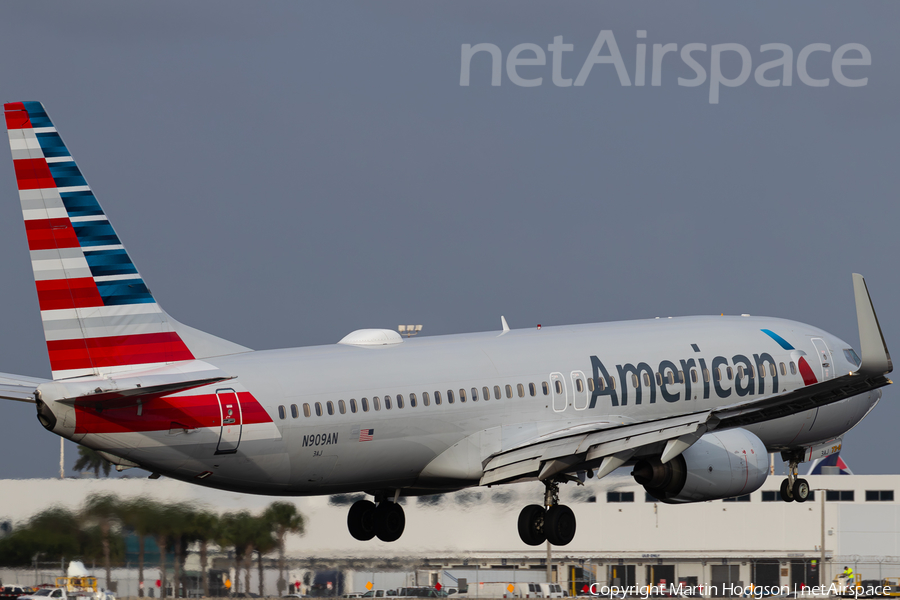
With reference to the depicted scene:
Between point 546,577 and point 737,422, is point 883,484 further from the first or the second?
point 737,422

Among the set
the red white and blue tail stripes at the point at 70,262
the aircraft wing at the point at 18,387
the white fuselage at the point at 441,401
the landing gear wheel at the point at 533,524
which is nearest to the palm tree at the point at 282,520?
the white fuselage at the point at 441,401

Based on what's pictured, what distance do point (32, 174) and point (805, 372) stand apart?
69.2ft

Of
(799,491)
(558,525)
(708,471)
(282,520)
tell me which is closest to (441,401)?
(558,525)

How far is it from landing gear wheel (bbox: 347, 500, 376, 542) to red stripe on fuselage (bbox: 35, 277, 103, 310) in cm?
1079

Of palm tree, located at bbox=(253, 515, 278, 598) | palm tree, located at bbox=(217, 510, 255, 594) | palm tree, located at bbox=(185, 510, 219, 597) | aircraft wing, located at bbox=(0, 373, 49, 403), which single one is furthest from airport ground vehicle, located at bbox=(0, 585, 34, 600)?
aircraft wing, located at bbox=(0, 373, 49, 403)

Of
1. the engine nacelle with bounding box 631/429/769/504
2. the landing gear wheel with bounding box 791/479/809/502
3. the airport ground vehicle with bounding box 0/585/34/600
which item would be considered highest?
the engine nacelle with bounding box 631/429/769/504

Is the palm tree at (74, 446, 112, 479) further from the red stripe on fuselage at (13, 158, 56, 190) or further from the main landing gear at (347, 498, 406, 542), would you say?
the red stripe on fuselage at (13, 158, 56, 190)

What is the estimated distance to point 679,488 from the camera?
3234cm

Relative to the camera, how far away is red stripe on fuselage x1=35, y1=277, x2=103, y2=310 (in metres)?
26.7

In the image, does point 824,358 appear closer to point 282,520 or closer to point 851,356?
point 851,356

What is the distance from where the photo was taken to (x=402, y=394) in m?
30.6

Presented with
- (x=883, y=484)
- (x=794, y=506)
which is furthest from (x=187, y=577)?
(x=883, y=484)

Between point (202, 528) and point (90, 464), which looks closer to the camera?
point (202, 528)

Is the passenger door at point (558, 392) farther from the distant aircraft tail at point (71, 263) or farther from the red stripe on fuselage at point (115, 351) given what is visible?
the distant aircraft tail at point (71, 263)
